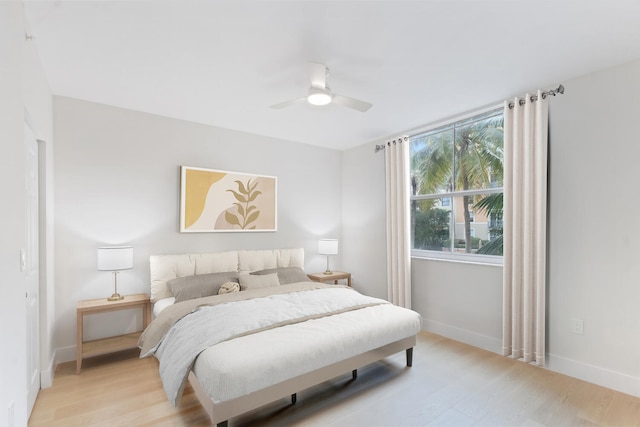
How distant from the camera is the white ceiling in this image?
6.15 feet

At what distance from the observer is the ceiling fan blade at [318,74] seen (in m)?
2.43

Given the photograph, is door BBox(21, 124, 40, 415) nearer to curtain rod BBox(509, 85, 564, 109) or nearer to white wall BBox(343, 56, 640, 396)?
curtain rod BBox(509, 85, 564, 109)

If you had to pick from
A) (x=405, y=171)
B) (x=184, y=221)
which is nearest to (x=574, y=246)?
(x=405, y=171)

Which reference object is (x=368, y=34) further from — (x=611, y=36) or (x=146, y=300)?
(x=146, y=300)

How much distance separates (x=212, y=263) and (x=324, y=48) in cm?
278

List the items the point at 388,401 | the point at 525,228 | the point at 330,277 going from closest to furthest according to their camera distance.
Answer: the point at 388,401 < the point at 525,228 < the point at 330,277

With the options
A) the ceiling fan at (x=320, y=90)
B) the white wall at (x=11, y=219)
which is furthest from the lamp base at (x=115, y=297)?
the ceiling fan at (x=320, y=90)

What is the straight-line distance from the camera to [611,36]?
2139mm

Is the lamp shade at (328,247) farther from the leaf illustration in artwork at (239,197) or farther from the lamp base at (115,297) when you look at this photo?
A: the lamp base at (115,297)

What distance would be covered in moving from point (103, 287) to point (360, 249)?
3415 mm

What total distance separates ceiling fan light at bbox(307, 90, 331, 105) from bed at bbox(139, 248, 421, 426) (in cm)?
180

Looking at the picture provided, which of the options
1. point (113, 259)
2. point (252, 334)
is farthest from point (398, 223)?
point (113, 259)

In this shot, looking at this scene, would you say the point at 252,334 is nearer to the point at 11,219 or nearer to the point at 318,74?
the point at 11,219

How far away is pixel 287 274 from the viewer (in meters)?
4.03
